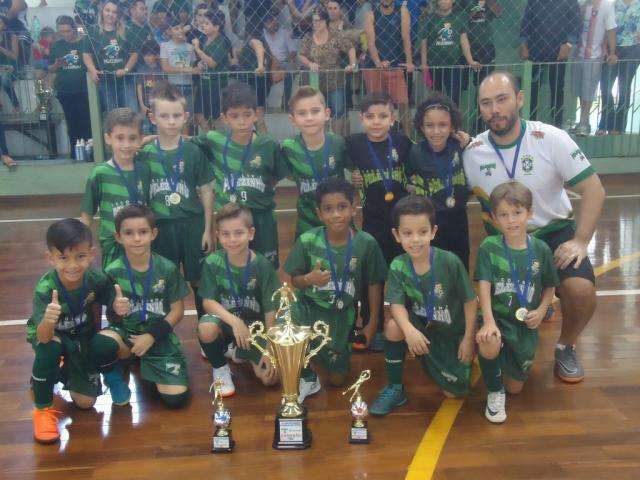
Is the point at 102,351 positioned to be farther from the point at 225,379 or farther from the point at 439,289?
the point at 439,289

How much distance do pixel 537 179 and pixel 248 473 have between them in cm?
192

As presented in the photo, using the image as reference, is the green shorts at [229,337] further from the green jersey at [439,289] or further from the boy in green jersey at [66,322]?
the green jersey at [439,289]

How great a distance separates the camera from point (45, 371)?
2959 mm

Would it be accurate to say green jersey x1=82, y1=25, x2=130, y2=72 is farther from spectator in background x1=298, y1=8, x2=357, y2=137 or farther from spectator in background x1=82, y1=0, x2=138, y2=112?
spectator in background x1=298, y1=8, x2=357, y2=137

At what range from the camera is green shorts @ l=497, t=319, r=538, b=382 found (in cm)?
310

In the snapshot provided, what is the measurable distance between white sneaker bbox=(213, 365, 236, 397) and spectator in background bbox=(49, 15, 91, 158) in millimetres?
5502

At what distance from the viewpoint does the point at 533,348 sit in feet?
10.3

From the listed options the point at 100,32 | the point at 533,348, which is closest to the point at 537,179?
the point at 533,348

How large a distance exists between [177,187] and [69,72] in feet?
15.8

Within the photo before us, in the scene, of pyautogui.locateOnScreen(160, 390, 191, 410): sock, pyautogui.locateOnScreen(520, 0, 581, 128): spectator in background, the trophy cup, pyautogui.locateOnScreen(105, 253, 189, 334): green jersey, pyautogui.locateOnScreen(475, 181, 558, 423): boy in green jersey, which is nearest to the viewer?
pyautogui.locateOnScreen(475, 181, 558, 423): boy in green jersey

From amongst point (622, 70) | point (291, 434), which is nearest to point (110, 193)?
point (291, 434)

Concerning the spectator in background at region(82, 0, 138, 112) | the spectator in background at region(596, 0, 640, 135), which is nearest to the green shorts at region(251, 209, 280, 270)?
the spectator in background at region(82, 0, 138, 112)

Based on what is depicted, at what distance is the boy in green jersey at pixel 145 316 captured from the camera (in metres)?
3.16

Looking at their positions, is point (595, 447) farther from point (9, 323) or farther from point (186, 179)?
point (9, 323)
